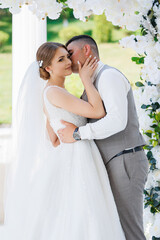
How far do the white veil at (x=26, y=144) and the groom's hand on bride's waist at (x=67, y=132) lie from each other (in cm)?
20

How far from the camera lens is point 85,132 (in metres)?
2.43

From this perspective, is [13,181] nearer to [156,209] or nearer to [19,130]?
[19,130]

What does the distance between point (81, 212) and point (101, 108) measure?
0.64 metres

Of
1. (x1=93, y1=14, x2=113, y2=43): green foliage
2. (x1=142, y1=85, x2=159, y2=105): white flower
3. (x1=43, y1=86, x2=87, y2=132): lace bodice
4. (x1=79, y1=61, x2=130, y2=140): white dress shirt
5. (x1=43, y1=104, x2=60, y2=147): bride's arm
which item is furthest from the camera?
(x1=93, y1=14, x2=113, y2=43): green foliage

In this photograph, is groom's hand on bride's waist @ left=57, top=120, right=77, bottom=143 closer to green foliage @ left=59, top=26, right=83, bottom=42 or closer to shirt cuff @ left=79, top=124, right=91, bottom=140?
shirt cuff @ left=79, top=124, right=91, bottom=140

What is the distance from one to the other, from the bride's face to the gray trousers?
673 millimetres

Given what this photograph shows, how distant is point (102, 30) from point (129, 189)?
19.9 ft

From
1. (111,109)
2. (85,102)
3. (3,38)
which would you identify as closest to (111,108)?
(111,109)

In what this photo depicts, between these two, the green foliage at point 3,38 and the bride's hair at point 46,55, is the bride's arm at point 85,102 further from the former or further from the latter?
the green foliage at point 3,38

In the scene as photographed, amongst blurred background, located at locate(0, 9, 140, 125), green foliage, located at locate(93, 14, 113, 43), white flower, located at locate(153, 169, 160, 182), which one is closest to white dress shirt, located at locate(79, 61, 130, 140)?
white flower, located at locate(153, 169, 160, 182)

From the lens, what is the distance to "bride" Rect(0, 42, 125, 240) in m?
2.42

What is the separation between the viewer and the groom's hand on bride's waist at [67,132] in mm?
2533

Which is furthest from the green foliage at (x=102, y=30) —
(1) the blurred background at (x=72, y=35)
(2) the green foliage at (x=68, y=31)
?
(2) the green foliage at (x=68, y=31)

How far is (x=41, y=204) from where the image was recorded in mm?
2527
